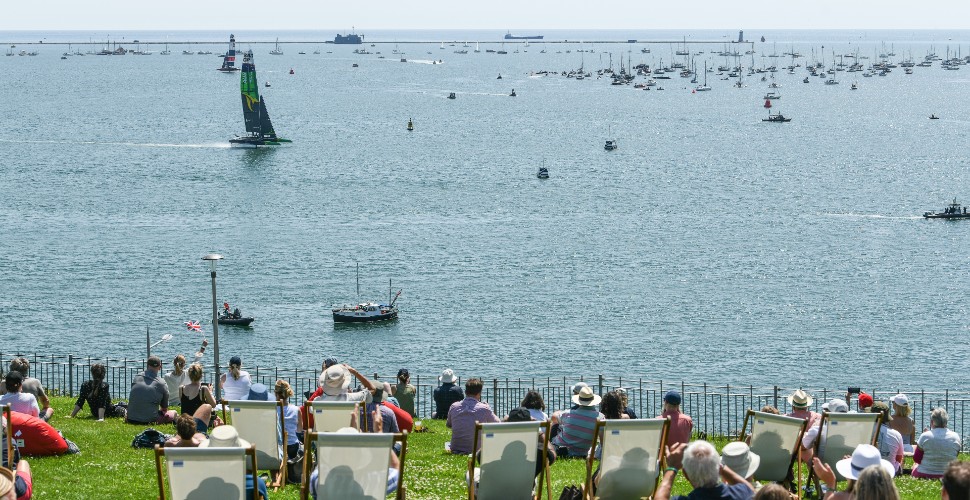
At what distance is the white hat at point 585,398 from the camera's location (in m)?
15.1

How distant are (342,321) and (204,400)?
4678cm

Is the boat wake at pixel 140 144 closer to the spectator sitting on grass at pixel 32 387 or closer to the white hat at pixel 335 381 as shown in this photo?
the spectator sitting on grass at pixel 32 387

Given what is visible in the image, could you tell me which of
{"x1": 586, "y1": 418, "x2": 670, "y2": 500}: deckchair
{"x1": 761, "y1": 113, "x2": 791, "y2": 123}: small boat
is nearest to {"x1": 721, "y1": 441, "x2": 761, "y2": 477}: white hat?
{"x1": 586, "y1": 418, "x2": 670, "y2": 500}: deckchair

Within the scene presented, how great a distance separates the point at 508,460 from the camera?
38.5 ft

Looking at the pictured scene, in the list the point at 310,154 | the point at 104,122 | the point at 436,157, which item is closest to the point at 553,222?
the point at 436,157

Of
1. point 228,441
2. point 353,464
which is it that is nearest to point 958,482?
point 353,464

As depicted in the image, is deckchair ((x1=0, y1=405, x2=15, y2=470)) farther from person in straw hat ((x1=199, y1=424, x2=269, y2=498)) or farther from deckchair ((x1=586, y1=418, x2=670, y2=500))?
deckchair ((x1=586, y1=418, x2=670, y2=500))

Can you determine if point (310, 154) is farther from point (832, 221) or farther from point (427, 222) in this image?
point (832, 221)

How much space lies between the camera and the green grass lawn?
13.3 m

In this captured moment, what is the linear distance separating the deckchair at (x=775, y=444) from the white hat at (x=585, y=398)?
2436mm

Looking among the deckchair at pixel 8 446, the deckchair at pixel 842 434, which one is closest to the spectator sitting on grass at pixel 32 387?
the deckchair at pixel 8 446

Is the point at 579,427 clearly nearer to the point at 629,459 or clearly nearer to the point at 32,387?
the point at 629,459

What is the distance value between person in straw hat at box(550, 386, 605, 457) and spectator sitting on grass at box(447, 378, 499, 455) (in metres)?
0.90

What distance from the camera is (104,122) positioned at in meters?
184
